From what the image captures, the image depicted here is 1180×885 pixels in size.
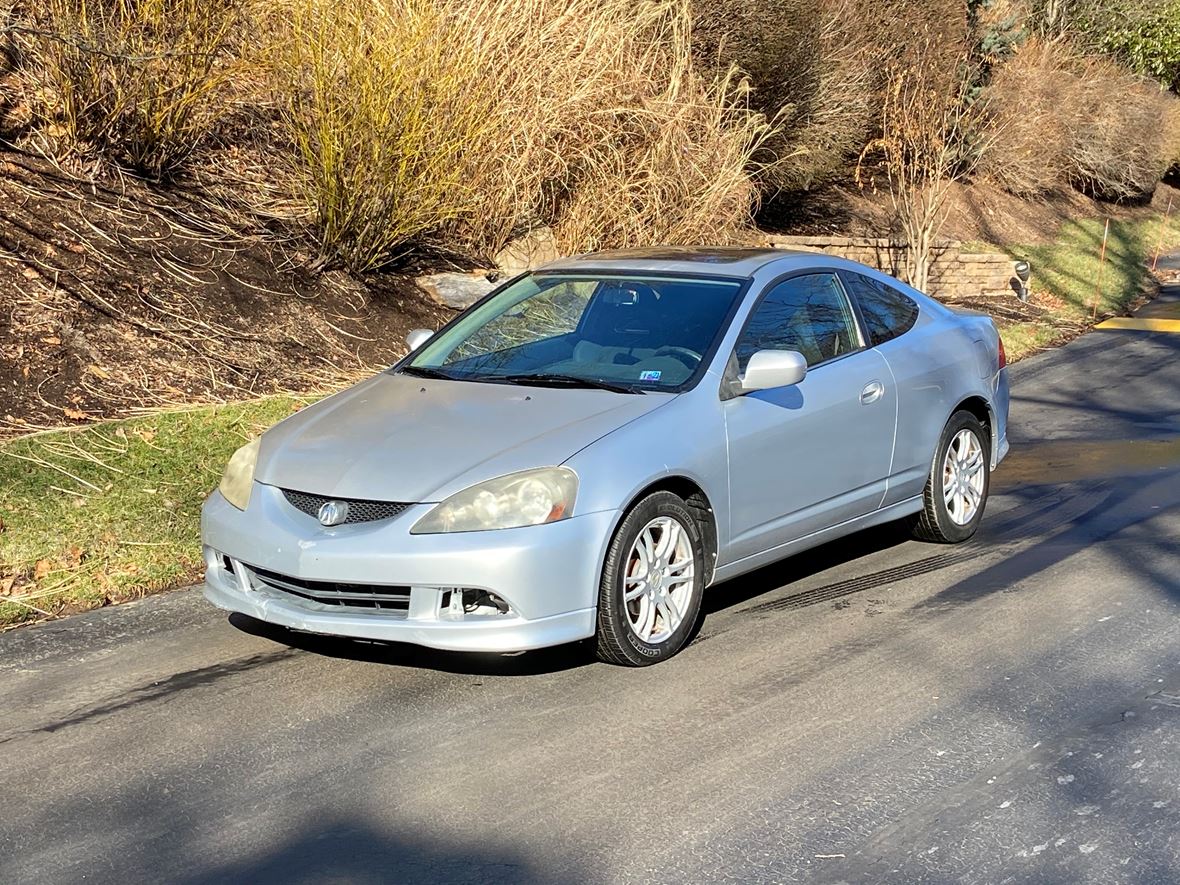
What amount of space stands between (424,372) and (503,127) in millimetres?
6644

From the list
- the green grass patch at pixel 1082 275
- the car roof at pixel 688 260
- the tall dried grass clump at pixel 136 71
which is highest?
the tall dried grass clump at pixel 136 71

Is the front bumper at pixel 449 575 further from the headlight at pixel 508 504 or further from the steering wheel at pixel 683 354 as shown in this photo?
the steering wheel at pixel 683 354

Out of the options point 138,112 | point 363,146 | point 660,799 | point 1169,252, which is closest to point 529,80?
point 363,146

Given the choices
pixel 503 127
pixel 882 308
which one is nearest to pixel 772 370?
pixel 882 308

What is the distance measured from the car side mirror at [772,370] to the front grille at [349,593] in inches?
70.1

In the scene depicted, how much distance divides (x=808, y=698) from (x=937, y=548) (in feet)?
8.46

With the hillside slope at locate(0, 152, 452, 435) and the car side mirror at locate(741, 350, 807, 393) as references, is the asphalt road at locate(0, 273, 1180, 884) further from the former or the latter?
the hillside slope at locate(0, 152, 452, 435)

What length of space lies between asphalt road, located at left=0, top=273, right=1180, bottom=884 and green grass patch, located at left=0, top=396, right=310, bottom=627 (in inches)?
13.2

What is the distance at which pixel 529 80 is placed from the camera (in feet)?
43.0

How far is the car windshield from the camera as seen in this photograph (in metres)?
6.36

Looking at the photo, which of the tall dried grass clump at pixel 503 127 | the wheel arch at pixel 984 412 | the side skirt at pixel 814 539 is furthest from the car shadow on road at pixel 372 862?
the tall dried grass clump at pixel 503 127

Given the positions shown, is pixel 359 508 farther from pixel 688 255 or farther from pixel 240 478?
pixel 688 255

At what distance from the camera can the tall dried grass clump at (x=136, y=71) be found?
1156 centimetres

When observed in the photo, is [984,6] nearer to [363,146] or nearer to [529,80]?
[529,80]
